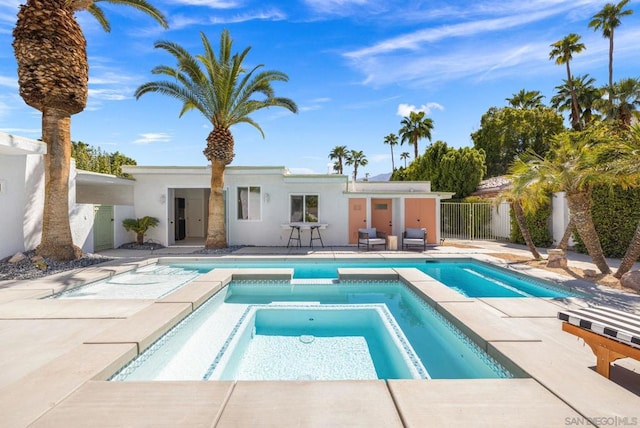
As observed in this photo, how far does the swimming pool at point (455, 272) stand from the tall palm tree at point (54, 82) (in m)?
3.60

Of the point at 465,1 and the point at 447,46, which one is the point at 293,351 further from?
the point at 447,46

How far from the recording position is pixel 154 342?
14.7ft

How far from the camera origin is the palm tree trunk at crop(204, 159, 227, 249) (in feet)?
43.6

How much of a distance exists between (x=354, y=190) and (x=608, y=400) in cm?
1346

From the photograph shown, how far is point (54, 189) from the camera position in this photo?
31.8ft

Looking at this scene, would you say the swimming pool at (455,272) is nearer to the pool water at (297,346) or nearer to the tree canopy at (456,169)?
the pool water at (297,346)

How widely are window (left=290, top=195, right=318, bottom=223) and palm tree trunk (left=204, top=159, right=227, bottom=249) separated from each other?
3346 millimetres

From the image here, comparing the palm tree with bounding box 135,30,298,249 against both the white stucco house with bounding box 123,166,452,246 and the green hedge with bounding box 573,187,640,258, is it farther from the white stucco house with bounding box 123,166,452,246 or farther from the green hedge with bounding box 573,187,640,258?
the green hedge with bounding box 573,187,640,258

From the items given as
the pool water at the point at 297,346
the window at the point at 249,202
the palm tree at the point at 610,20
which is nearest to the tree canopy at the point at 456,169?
the palm tree at the point at 610,20

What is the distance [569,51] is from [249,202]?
99.3 feet

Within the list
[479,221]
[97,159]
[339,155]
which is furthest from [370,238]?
[339,155]

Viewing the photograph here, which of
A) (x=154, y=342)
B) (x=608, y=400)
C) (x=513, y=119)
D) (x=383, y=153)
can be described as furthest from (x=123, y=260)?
(x=383, y=153)

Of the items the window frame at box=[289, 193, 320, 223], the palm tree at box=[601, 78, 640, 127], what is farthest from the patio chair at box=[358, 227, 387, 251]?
the palm tree at box=[601, 78, 640, 127]

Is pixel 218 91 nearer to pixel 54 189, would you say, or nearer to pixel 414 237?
pixel 54 189
